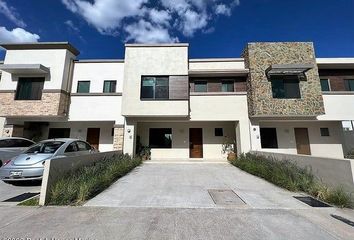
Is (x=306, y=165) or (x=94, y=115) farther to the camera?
(x=94, y=115)

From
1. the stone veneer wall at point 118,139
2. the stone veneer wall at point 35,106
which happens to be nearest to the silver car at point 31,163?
the stone veneer wall at point 118,139

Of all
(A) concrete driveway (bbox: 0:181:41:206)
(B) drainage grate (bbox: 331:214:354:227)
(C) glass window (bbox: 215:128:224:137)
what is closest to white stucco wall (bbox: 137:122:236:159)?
(C) glass window (bbox: 215:128:224:137)

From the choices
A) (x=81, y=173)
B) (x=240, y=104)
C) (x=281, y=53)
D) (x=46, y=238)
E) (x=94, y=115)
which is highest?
(x=281, y=53)

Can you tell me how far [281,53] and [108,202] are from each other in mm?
13552

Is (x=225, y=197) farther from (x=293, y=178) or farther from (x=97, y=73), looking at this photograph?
(x=97, y=73)

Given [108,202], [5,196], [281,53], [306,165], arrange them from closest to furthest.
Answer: [108,202] → [5,196] → [306,165] → [281,53]

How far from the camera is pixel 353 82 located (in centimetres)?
1363

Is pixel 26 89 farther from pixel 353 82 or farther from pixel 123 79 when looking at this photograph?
pixel 353 82

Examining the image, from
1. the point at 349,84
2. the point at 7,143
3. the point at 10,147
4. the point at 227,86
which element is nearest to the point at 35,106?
the point at 7,143

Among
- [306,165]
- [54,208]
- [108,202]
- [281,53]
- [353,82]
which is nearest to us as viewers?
[54,208]

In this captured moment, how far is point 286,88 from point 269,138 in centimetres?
404

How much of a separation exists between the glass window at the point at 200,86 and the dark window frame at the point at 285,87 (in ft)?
14.8

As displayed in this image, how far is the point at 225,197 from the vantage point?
18.9 feet

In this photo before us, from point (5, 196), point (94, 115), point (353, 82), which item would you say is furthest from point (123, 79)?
point (353, 82)
